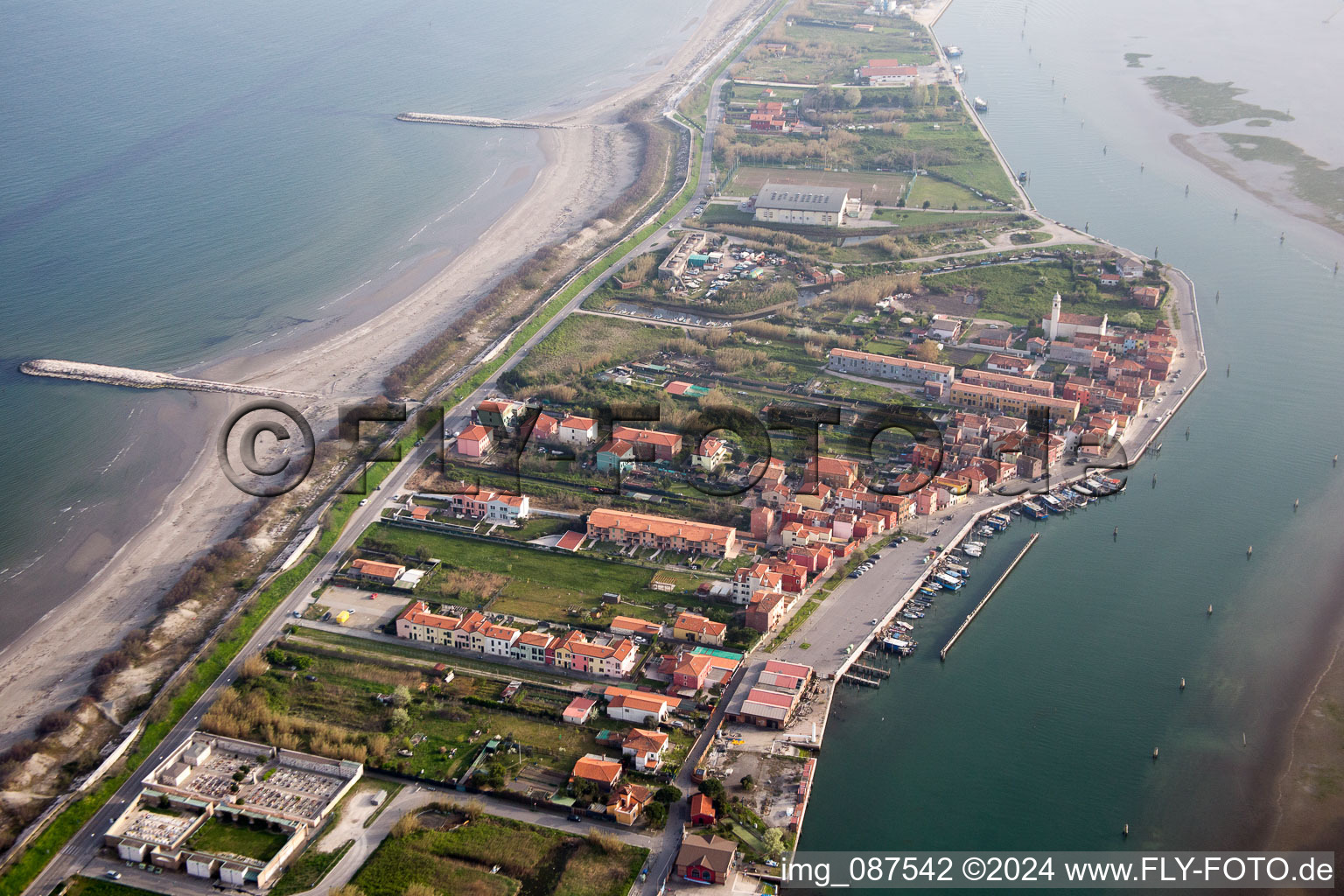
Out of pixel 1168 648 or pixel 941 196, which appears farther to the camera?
pixel 941 196

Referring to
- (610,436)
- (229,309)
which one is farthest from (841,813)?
(229,309)

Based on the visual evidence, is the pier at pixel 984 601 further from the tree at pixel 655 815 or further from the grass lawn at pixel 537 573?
the tree at pixel 655 815

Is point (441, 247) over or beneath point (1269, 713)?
over

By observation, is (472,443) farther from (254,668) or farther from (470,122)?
(470,122)

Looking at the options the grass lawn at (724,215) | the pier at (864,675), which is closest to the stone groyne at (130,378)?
the pier at (864,675)

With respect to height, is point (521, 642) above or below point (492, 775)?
above

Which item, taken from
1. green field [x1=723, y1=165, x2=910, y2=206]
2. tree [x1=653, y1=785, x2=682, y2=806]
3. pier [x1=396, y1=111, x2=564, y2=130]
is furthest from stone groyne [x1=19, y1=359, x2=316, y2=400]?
pier [x1=396, y1=111, x2=564, y2=130]

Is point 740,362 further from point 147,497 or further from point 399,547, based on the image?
point 147,497

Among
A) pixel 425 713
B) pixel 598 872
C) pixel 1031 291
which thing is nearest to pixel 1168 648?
pixel 598 872
